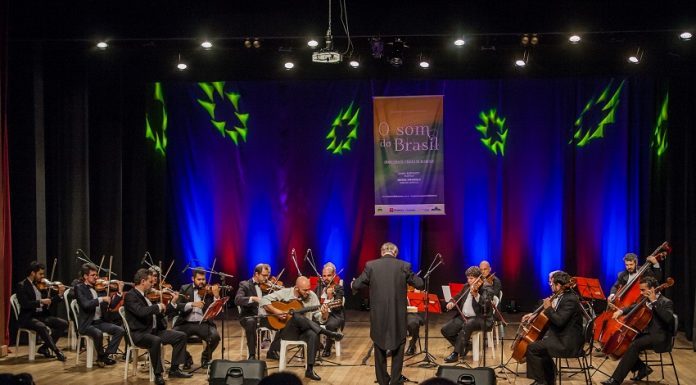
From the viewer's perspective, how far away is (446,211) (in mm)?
13422

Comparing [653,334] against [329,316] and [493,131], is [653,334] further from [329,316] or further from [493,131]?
[493,131]

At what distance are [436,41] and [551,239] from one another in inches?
164

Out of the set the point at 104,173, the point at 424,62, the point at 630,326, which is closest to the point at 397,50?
the point at 424,62

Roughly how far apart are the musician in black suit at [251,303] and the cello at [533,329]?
2.96 m

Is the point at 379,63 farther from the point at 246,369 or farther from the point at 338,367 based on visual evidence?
the point at 246,369

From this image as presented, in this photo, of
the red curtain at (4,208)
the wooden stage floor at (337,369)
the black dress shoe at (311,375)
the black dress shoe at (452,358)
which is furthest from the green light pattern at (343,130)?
the black dress shoe at (311,375)

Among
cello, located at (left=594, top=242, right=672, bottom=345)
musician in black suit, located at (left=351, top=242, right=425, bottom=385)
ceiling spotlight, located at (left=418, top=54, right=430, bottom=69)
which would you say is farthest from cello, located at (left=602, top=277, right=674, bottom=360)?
ceiling spotlight, located at (left=418, top=54, right=430, bottom=69)

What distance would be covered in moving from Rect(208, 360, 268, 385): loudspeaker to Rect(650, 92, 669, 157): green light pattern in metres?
8.13

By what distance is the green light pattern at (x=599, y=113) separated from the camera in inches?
508

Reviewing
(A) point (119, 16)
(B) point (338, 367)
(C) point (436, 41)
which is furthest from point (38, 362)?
(C) point (436, 41)

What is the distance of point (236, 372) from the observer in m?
6.22

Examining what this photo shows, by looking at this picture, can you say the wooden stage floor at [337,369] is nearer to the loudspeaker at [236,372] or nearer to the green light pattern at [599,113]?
the loudspeaker at [236,372]

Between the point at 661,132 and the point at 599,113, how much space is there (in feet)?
3.42

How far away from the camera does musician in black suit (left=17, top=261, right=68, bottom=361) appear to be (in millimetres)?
9617
